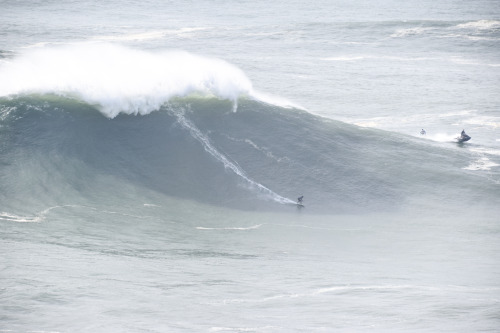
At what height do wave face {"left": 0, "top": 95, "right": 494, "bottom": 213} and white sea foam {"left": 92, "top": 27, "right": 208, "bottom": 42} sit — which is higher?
white sea foam {"left": 92, "top": 27, "right": 208, "bottom": 42}

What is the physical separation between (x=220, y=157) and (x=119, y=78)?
591 centimetres

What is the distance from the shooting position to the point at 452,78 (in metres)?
50.0

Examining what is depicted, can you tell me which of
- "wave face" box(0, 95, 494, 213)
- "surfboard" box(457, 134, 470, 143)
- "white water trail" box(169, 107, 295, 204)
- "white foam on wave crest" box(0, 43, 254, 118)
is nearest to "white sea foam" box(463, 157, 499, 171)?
"wave face" box(0, 95, 494, 213)

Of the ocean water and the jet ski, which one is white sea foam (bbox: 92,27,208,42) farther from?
the jet ski

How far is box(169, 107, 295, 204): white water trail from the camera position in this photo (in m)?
25.6

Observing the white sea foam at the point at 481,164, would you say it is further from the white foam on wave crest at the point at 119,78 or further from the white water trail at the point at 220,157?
the white foam on wave crest at the point at 119,78

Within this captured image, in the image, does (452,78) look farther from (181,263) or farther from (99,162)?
(181,263)

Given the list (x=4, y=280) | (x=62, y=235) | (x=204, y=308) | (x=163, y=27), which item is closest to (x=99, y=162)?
(x=62, y=235)

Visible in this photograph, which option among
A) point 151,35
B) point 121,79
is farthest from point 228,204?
point 151,35

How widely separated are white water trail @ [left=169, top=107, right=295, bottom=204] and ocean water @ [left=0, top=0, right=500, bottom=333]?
0.25 ft

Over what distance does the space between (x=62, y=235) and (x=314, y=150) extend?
1105 centimetres

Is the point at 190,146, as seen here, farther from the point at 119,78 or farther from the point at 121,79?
the point at 119,78

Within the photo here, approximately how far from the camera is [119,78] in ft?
99.7

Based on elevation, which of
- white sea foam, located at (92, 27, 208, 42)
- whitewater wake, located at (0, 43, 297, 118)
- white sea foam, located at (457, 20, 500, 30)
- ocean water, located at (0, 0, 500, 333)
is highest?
white sea foam, located at (457, 20, 500, 30)
